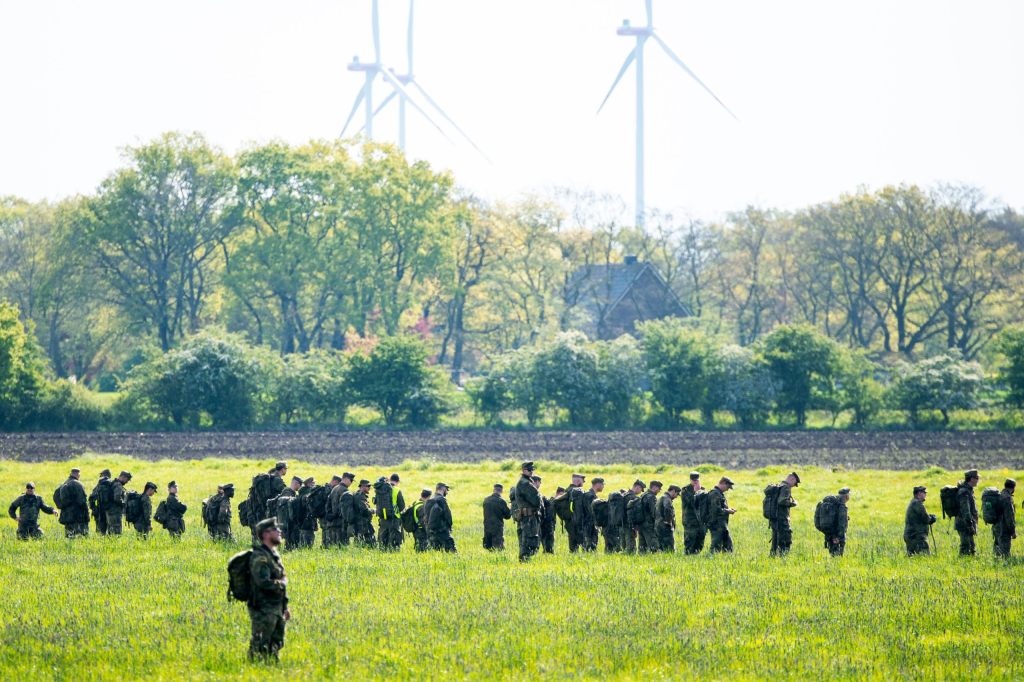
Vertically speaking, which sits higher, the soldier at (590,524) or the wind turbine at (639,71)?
the wind turbine at (639,71)

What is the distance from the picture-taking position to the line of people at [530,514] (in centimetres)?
2266

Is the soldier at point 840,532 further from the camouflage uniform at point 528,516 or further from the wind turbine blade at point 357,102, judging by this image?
the wind turbine blade at point 357,102

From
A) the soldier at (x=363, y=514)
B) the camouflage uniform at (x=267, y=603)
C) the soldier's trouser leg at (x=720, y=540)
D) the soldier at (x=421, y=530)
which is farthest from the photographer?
the soldier at (x=363, y=514)

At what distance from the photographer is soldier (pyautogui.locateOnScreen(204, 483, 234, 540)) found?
987 inches

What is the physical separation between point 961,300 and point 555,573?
6910 cm

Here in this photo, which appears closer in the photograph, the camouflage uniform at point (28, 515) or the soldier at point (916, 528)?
the soldier at point (916, 528)

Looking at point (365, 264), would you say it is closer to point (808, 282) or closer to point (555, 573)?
point (808, 282)

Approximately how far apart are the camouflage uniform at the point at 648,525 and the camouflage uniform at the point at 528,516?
2.23 m

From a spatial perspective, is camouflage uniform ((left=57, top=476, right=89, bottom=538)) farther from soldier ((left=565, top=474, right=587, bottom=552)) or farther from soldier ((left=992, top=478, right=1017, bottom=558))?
soldier ((left=992, top=478, right=1017, bottom=558))

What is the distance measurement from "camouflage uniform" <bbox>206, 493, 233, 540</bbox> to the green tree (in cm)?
4393

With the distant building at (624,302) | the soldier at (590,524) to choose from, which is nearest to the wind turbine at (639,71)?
the distant building at (624,302)

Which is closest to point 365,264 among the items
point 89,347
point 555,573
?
point 89,347

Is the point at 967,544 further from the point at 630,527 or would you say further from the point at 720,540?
the point at 630,527

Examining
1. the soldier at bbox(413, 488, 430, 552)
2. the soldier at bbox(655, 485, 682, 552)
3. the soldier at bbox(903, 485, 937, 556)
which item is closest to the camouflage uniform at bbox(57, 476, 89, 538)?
the soldier at bbox(413, 488, 430, 552)
